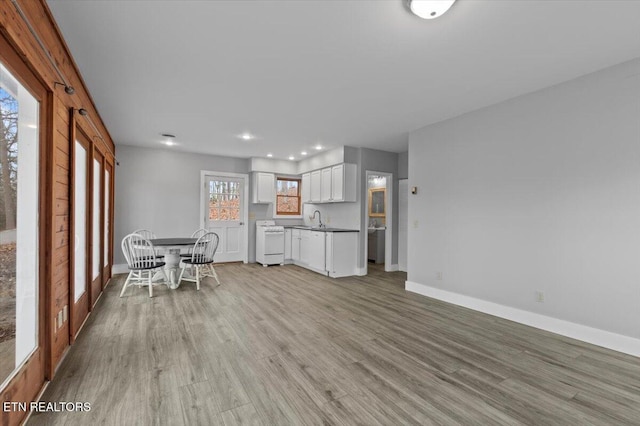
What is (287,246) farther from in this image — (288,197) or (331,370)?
(331,370)

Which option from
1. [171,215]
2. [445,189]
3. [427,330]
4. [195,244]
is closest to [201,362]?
[427,330]

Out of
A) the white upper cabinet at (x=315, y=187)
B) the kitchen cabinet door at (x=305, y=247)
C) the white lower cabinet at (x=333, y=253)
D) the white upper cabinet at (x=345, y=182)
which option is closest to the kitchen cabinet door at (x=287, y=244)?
the kitchen cabinet door at (x=305, y=247)

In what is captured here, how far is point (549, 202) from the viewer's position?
3188 mm

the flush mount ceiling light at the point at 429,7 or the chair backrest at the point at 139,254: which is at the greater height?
the flush mount ceiling light at the point at 429,7

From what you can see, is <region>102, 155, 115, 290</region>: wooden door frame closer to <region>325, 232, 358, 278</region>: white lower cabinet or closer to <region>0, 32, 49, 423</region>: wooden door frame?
<region>0, 32, 49, 423</region>: wooden door frame

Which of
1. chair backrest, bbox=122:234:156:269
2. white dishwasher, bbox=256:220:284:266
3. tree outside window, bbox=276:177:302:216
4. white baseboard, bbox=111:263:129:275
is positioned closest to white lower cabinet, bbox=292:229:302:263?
white dishwasher, bbox=256:220:284:266

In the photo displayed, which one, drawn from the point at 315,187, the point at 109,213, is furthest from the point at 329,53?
the point at 109,213

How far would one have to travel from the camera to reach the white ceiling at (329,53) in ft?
6.78

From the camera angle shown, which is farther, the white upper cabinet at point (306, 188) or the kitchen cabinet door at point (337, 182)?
the white upper cabinet at point (306, 188)

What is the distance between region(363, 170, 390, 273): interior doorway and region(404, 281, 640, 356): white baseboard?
2099 millimetres

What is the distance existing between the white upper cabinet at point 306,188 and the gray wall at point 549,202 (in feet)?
11.3

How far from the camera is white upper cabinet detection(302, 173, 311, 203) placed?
23.8ft

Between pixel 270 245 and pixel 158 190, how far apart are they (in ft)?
9.02

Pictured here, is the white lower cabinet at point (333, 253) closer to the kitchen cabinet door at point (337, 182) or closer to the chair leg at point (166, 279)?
the kitchen cabinet door at point (337, 182)
